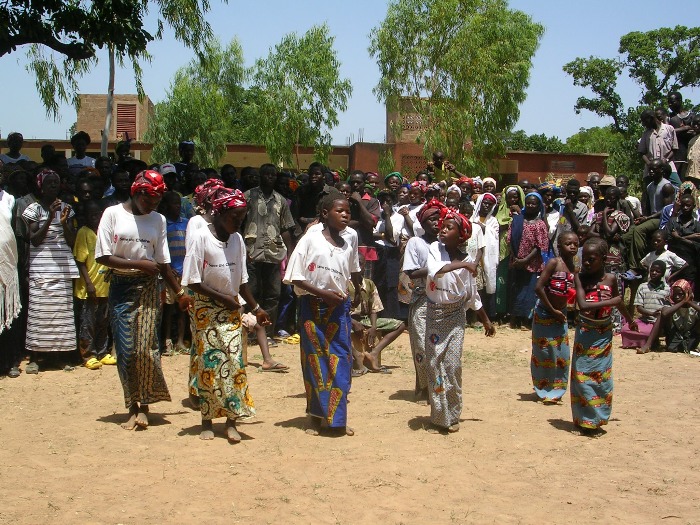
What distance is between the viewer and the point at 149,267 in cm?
672

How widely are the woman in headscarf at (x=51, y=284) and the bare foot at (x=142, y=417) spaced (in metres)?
2.59

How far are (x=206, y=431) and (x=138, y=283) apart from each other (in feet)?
4.21

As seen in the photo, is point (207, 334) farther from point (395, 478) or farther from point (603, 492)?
point (603, 492)

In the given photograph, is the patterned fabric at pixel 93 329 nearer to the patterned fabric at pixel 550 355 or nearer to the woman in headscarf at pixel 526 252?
the patterned fabric at pixel 550 355

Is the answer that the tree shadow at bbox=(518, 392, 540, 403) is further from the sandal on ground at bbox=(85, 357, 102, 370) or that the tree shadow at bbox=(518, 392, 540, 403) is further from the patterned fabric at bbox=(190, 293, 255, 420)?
the sandal on ground at bbox=(85, 357, 102, 370)

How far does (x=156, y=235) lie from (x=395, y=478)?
8.83 feet

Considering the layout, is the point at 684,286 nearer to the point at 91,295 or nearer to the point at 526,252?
the point at 526,252

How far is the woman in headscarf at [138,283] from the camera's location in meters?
6.65

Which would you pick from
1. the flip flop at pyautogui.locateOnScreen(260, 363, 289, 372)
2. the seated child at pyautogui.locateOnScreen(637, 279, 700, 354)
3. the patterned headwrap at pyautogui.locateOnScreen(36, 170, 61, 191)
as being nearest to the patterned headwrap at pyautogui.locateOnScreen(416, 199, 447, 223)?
the flip flop at pyautogui.locateOnScreen(260, 363, 289, 372)

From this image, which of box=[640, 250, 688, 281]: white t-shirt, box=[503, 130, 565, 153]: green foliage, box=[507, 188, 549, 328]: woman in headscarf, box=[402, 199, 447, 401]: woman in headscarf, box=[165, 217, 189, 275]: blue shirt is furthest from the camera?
box=[503, 130, 565, 153]: green foliage

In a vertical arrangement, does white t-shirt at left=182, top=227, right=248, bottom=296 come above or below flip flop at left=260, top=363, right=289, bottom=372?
above

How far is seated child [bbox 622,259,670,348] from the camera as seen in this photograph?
11.4 metres

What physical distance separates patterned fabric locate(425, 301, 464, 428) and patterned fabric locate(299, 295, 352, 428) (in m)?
0.69

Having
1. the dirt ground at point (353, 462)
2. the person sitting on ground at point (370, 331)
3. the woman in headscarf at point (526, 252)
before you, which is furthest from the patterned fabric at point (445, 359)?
the woman in headscarf at point (526, 252)
